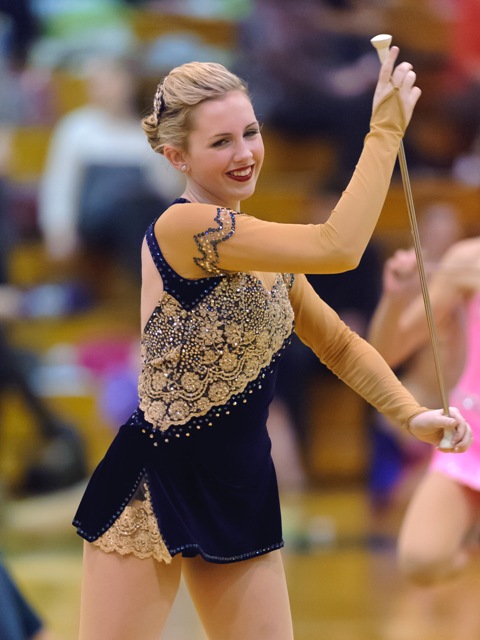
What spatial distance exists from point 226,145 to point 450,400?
147cm

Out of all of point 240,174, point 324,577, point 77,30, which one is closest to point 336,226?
point 240,174

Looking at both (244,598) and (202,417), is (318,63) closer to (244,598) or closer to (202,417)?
(202,417)

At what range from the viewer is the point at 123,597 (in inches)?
93.7

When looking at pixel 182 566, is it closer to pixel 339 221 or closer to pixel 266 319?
pixel 266 319

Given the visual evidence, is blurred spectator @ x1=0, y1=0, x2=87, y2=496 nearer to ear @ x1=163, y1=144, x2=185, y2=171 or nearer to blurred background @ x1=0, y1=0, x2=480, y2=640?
blurred background @ x1=0, y1=0, x2=480, y2=640

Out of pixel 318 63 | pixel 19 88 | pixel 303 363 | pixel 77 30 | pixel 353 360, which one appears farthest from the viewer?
pixel 77 30

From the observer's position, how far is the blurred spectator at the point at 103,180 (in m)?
6.39

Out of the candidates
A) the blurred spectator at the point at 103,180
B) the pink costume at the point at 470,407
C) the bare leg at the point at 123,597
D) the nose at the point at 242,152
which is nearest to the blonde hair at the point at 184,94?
the nose at the point at 242,152

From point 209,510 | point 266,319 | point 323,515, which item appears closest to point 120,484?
point 209,510

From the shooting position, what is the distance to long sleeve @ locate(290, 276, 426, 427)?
2.58 meters

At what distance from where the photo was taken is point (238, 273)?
2.41m

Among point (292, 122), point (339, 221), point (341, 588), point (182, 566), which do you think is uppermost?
point (292, 122)

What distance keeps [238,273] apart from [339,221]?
269 millimetres

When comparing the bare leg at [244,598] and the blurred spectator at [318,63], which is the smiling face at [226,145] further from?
the blurred spectator at [318,63]
